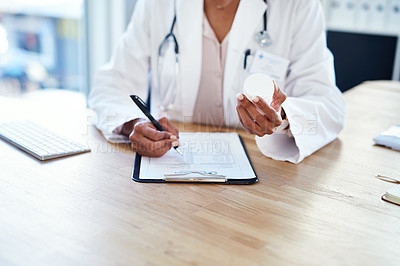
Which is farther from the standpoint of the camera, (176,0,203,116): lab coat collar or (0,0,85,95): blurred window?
(0,0,85,95): blurred window

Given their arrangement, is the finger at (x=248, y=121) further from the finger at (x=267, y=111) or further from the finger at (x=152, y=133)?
the finger at (x=152, y=133)

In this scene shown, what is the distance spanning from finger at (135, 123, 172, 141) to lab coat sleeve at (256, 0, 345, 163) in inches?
11.0

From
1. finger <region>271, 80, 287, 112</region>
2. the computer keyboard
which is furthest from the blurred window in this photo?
finger <region>271, 80, 287, 112</region>

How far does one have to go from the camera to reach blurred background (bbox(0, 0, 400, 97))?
3.26m

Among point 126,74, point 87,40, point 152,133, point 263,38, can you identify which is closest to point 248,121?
point 152,133

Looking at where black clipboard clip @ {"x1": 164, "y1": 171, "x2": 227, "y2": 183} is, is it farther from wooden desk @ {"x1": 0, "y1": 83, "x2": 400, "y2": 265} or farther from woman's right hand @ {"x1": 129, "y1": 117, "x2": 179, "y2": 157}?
woman's right hand @ {"x1": 129, "y1": 117, "x2": 179, "y2": 157}

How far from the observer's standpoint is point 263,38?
154 cm

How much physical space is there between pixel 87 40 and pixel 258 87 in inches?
98.3

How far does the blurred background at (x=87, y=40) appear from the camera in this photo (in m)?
3.26

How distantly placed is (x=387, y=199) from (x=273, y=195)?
263 millimetres

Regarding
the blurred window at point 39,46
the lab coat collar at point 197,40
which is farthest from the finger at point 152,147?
the blurred window at point 39,46

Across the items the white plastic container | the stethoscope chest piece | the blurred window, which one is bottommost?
the blurred window

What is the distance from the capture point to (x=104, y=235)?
780 millimetres

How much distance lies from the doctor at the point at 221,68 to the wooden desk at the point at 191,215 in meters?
0.15
